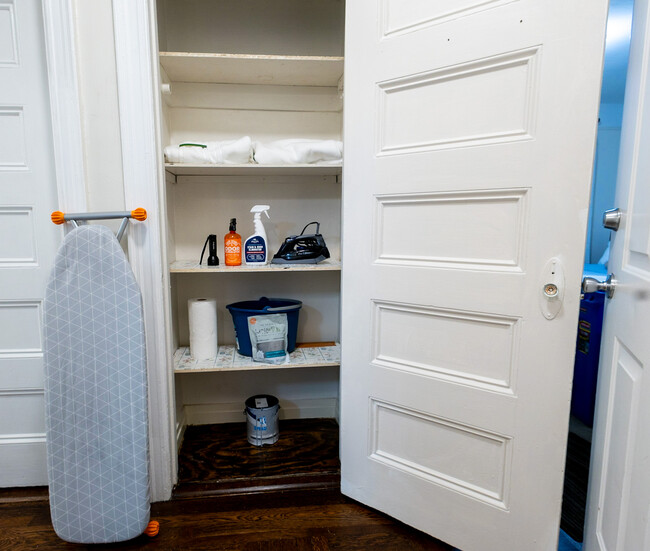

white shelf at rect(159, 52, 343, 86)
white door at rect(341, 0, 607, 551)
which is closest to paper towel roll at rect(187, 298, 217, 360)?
white door at rect(341, 0, 607, 551)

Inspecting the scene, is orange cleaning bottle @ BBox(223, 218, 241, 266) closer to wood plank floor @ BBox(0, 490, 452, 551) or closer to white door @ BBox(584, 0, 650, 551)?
wood plank floor @ BBox(0, 490, 452, 551)

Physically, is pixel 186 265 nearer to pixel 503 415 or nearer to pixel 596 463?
pixel 503 415

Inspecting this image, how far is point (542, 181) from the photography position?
1.15 meters

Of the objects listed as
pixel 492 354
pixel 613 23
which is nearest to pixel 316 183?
pixel 492 354

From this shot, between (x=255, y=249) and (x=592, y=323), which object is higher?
(x=255, y=249)

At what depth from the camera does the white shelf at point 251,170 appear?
5.78ft

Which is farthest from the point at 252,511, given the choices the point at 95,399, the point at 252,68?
the point at 252,68

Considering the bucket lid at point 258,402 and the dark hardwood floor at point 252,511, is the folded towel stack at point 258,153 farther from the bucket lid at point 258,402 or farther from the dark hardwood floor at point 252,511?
the dark hardwood floor at point 252,511

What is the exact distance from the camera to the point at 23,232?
1611 mm

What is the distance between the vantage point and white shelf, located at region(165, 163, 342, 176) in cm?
176

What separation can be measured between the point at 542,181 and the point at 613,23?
7.39ft

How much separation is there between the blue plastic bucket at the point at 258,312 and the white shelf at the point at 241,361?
0.19 feet

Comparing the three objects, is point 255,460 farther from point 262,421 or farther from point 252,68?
point 252,68

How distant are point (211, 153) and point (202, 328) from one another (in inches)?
32.2
